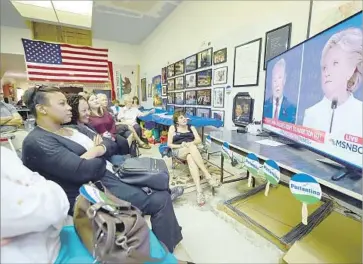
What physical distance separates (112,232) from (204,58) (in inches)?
137

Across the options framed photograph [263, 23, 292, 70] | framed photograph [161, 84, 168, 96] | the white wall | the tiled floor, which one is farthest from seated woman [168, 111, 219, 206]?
the white wall

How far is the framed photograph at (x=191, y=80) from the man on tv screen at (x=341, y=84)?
112 inches

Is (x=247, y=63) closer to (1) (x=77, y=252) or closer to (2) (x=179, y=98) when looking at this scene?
(2) (x=179, y=98)

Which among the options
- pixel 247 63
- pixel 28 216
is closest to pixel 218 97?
pixel 247 63

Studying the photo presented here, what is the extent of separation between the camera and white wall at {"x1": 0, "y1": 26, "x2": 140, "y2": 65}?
16.4ft

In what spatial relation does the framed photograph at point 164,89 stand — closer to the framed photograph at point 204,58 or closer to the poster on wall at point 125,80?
the framed photograph at point 204,58

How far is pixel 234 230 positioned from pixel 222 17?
10.1ft

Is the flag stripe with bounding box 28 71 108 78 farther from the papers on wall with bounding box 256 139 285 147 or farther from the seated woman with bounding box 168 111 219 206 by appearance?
the papers on wall with bounding box 256 139 285 147

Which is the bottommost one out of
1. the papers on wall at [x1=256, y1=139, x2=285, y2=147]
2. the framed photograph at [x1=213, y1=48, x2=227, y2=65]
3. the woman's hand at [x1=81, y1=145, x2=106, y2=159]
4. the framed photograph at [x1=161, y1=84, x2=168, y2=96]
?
the papers on wall at [x1=256, y1=139, x2=285, y2=147]

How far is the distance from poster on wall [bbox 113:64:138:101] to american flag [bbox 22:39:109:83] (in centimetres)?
113

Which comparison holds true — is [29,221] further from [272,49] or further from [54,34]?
[54,34]

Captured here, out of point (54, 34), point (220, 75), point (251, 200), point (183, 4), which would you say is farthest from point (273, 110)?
point (54, 34)

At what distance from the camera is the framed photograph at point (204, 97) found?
3605 millimetres

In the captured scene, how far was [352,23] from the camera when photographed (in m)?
0.98
